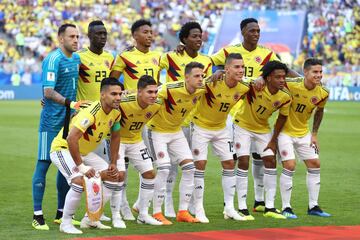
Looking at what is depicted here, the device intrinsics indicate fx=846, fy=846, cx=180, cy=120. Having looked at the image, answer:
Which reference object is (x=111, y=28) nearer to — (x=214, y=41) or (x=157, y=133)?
(x=214, y=41)

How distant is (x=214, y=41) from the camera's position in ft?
153

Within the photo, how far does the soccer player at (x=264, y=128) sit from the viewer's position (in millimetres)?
11008

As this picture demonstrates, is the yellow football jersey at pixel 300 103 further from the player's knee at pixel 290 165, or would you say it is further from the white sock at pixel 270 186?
the white sock at pixel 270 186

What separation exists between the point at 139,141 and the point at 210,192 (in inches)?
123

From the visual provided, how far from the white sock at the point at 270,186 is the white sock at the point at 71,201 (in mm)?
2807

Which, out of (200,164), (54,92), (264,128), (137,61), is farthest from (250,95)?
(54,92)

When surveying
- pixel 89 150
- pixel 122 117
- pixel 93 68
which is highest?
pixel 93 68

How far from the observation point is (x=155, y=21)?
4831 cm

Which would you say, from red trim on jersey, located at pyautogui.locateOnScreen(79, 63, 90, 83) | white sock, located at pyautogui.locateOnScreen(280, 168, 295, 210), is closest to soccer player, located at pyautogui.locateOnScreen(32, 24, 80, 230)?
red trim on jersey, located at pyautogui.locateOnScreen(79, 63, 90, 83)

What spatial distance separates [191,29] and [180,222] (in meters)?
2.50

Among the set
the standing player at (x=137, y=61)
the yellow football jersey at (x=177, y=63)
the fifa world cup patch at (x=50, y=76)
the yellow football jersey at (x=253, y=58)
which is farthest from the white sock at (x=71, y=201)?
the yellow football jersey at (x=253, y=58)

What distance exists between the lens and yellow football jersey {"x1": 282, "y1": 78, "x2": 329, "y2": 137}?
11.3 m

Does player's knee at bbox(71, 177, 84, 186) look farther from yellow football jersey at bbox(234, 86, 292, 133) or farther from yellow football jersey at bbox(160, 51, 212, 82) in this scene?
yellow football jersey at bbox(234, 86, 292, 133)

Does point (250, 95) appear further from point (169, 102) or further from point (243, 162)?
point (169, 102)
